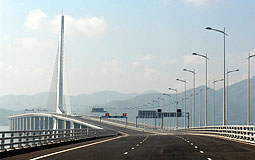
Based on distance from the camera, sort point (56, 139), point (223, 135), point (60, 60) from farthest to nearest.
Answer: point (60, 60)
point (223, 135)
point (56, 139)

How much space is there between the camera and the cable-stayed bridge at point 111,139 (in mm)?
26156

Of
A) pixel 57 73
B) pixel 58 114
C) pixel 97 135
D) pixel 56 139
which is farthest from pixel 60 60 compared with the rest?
pixel 56 139

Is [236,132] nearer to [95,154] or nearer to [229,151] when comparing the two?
[229,151]

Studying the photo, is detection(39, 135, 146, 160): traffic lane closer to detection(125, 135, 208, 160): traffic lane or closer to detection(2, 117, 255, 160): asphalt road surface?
detection(2, 117, 255, 160): asphalt road surface

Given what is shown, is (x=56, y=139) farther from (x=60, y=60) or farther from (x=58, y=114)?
(x=58, y=114)

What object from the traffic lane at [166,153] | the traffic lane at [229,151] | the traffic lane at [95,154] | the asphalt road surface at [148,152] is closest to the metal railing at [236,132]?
the traffic lane at [229,151]

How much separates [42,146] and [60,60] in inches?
4724

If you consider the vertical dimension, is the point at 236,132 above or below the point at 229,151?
above

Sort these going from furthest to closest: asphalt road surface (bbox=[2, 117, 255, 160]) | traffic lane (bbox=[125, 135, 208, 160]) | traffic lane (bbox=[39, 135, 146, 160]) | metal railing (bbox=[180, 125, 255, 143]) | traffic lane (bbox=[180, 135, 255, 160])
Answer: metal railing (bbox=[180, 125, 255, 143]), traffic lane (bbox=[39, 135, 146, 160]), asphalt road surface (bbox=[2, 117, 255, 160]), traffic lane (bbox=[180, 135, 255, 160]), traffic lane (bbox=[125, 135, 208, 160])

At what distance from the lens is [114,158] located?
23.7m

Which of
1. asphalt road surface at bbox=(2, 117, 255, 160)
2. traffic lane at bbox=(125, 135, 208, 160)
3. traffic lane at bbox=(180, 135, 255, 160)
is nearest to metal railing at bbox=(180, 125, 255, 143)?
traffic lane at bbox=(180, 135, 255, 160)

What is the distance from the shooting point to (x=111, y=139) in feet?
182

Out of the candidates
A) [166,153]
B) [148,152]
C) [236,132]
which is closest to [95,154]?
[148,152]

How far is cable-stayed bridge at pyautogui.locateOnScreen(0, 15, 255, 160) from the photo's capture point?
1030 inches
